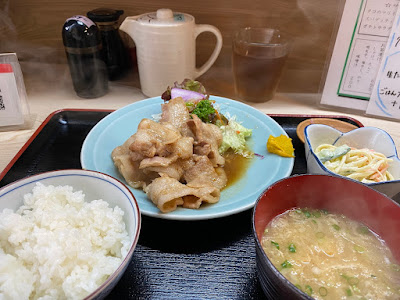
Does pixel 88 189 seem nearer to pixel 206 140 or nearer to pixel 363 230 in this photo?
pixel 206 140

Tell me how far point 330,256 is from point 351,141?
122 centimetres

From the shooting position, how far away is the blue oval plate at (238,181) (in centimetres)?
168

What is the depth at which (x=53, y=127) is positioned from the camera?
2.52 metres

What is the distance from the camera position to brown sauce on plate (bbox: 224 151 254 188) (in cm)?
208

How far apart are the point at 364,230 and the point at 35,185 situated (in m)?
1.61

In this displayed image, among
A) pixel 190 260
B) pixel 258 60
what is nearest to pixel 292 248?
pixel 190 260

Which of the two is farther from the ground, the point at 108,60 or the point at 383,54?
the point at 383,54

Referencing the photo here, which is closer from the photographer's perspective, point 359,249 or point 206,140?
point 359,249

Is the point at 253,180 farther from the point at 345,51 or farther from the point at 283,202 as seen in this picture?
the point at 345,51

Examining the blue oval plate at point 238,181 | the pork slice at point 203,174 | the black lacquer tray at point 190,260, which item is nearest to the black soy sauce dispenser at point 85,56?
the blue oval plate at point 238,181

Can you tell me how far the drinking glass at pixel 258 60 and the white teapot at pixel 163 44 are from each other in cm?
26

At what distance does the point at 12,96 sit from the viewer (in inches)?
96.4

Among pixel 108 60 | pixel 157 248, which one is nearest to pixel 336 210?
pixel 157 248

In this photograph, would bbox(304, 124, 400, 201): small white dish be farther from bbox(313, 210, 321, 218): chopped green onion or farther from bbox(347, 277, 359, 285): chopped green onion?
bbox(347, 277, 359, 285): chopped green onion
